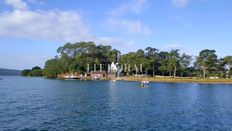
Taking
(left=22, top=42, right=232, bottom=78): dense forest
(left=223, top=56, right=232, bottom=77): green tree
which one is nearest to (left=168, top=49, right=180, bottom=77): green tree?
(left=22, top=42, right=232, bottom=78): dense forest

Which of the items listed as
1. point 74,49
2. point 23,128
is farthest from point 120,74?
point 23,128

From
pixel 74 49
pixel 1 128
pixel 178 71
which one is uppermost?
pixel 74 49

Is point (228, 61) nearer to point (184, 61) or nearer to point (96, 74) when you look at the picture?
point (184, 61)

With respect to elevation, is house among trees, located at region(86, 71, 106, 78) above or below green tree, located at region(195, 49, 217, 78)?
below

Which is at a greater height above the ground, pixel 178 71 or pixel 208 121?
pixel 178 71

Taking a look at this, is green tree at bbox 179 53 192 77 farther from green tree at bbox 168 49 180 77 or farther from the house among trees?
the house among trees

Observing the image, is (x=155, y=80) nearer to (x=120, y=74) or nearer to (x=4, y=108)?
(x=120, y=74)

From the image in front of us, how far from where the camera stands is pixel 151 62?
573 feet

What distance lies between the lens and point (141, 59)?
174750 mm

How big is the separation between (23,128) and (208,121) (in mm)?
19946

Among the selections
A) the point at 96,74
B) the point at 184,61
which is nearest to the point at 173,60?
the point at 184,61

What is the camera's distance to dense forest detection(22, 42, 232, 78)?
525ft

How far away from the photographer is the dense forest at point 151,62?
Result: 6299 inches

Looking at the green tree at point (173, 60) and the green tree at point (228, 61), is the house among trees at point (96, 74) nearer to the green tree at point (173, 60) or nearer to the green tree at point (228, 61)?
the green tree at point (173, 60)
